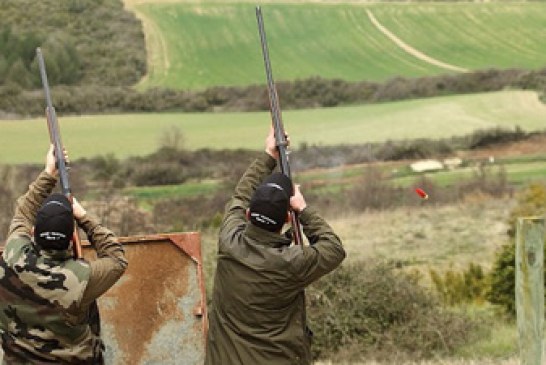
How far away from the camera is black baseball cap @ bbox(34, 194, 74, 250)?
6.10 metres

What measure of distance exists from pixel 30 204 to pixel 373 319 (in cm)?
849

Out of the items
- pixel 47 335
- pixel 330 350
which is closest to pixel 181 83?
pixel 330 350

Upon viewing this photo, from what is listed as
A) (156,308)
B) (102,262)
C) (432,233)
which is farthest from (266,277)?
(432,233)

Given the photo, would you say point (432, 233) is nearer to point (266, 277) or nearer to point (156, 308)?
point (156, 308)

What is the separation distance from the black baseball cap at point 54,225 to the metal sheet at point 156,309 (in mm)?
2332

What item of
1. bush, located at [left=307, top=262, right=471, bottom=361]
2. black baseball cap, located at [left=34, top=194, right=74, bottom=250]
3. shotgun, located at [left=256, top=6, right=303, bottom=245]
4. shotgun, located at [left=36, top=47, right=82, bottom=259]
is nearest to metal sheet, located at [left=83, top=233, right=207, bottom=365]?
shotgun, located at [left=36, top=47, right=82, bottom=259]

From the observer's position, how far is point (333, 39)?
37531mm

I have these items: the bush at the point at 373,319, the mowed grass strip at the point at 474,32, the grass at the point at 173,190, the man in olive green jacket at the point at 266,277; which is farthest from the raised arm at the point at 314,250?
the mowed grass strip at the point at 474,32

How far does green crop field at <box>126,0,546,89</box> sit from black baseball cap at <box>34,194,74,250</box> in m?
28.9

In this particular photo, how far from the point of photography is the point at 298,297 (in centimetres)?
657

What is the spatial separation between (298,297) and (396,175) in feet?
92.4

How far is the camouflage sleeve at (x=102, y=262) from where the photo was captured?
630 centimetres

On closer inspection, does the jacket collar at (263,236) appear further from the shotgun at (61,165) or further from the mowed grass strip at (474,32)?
the mowed grass strip at (474,32)

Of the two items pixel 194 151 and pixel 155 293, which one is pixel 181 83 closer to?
pixel 194 151
